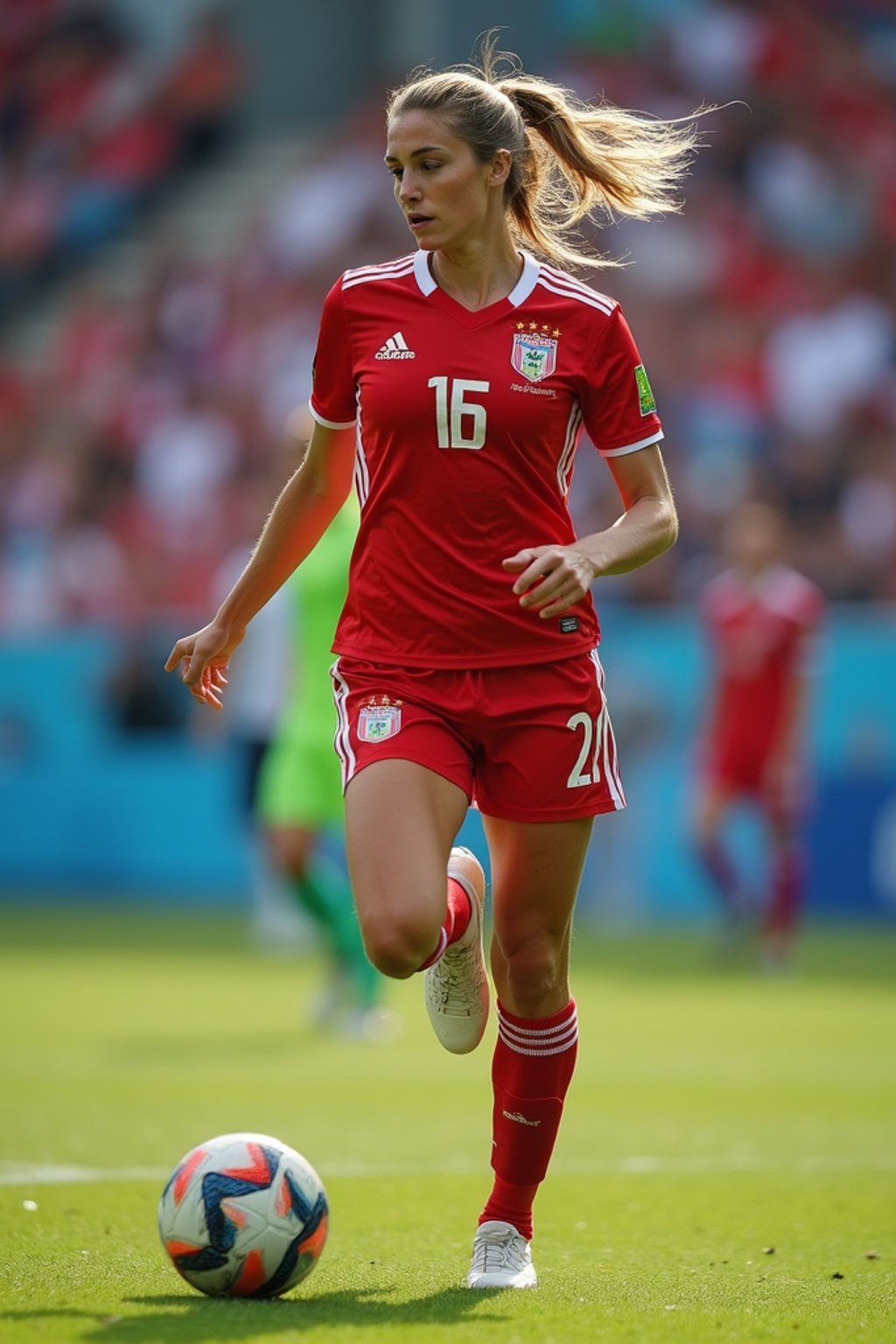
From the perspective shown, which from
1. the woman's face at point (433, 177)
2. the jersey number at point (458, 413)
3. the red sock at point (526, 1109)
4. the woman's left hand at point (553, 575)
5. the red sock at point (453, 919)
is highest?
the woman's face at point (433, 177)

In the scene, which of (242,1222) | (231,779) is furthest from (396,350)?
(231,779)

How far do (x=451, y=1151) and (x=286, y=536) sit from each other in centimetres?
273

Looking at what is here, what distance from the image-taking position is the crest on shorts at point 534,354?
4.94 metres

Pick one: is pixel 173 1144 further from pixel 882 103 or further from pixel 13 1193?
pixel 882 103

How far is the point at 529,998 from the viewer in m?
5.04

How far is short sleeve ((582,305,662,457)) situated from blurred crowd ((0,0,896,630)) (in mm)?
11223

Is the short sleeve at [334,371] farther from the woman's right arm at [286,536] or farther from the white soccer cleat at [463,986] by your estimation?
the white soccer cleat at [463,986]

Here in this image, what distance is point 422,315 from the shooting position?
5039mm

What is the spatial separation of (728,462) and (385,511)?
40.3 feet

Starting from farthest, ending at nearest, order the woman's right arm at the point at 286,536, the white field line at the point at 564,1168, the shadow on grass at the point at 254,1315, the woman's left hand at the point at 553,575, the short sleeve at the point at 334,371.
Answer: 1. the white field line at the point at 564,1168
2. the woman's right arm at the point at 286,536
3. the short sleeve at the point at 334,371
4. the woman's left hand at the point at 553,575
5. the shadow on grass at the point at 254,1315

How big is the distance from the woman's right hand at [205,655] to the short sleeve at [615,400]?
1.05 metres

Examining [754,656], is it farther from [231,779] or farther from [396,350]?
[396,350]

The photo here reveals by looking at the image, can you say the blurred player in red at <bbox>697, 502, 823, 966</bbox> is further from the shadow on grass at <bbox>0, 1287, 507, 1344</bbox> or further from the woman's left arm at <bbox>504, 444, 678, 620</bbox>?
the shadow on grass at <bbox>0, 1287, 507, 1344</bbox>

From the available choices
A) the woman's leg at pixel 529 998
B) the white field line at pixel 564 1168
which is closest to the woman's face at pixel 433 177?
the woman's leg at pixel 529 998
